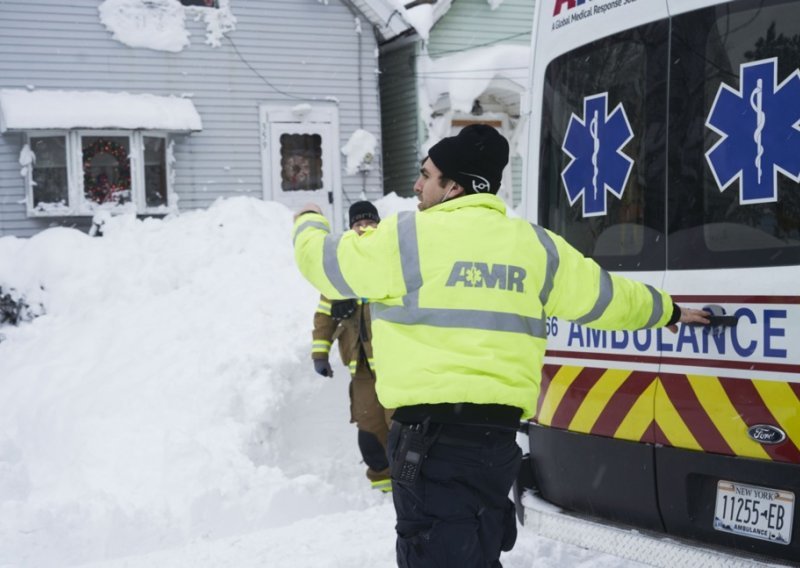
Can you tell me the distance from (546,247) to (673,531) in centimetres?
124

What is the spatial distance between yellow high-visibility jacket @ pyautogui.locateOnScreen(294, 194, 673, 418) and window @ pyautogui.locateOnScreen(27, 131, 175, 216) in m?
12.2

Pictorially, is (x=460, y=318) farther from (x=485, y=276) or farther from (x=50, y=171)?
(x=50, y=171)

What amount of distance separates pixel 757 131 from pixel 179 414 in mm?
5515

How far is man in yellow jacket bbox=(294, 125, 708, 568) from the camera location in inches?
121

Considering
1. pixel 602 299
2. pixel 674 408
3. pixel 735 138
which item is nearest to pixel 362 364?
pixel 674 408

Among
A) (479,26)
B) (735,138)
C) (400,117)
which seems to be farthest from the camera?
(479,26)

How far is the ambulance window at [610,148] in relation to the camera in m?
3.72

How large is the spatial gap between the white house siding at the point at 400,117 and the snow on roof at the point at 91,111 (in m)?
4.13

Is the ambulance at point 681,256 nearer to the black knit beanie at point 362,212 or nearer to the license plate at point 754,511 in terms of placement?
the license plate at point 754,511

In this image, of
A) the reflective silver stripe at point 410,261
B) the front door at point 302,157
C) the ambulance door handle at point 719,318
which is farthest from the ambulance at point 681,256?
the front door at point 302,157

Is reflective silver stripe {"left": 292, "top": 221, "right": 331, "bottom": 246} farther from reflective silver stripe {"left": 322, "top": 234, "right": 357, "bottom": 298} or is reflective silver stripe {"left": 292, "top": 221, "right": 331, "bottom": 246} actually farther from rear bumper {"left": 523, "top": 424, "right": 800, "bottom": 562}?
rear bumper {"left": 523, "top": 424, "right": 800, "bottom": 562}

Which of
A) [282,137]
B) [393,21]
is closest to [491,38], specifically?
[393,21]

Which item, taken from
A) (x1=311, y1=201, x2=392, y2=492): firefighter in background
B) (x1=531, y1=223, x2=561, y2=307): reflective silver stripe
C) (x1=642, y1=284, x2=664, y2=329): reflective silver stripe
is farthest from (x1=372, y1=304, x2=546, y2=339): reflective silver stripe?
(x1=311, y1=201, x2=392, y2=492): firefighter in background

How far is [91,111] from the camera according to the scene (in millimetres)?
14414
